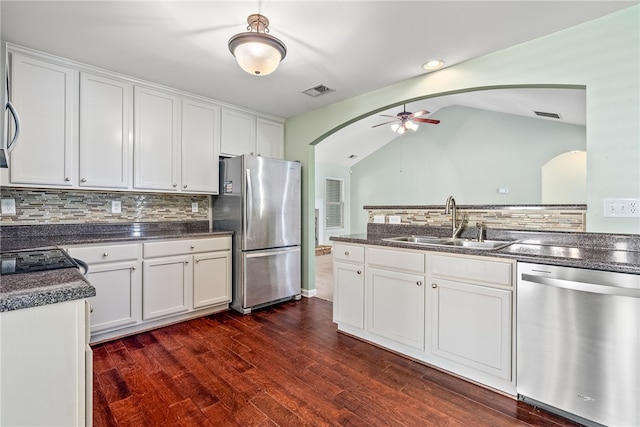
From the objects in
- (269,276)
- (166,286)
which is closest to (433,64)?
(269,276)

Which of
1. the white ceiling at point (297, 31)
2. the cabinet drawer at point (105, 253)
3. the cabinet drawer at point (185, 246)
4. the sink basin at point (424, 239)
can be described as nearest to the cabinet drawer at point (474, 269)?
the sink basin at point (424, 239)

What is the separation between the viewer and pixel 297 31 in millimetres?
2100

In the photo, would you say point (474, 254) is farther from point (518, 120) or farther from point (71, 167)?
point (518, 120)

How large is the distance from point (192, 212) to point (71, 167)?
1.26 meters

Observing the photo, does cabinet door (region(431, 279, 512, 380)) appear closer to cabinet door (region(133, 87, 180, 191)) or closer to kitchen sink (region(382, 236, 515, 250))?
kitchen sink (region(382, 236, 515, 250))

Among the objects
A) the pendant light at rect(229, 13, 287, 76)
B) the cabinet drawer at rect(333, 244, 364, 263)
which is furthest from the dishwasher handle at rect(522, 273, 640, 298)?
the pendant light at rect(229, 13, 287, 76)

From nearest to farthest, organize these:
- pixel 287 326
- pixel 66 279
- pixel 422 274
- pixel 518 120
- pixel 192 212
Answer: pixel 66 279
pixel 422 274
pixel 287 326
pixel 192 212
pixel 518 120

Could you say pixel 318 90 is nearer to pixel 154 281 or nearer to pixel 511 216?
pixel 511 216

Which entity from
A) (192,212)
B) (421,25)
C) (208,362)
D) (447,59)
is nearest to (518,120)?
(447,59)

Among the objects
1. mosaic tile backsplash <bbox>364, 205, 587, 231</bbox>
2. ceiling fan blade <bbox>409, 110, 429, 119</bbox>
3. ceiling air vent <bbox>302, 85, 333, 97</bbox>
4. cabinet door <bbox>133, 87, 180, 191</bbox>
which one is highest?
ceiling fan blade <bbox>409, 110, 429, 119</bbox>

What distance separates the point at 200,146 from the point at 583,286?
3398mm

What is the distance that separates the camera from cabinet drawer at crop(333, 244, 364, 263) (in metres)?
2.61

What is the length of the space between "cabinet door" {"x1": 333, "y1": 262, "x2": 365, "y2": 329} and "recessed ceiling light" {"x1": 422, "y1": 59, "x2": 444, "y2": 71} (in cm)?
179

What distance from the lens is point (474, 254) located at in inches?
77.0
